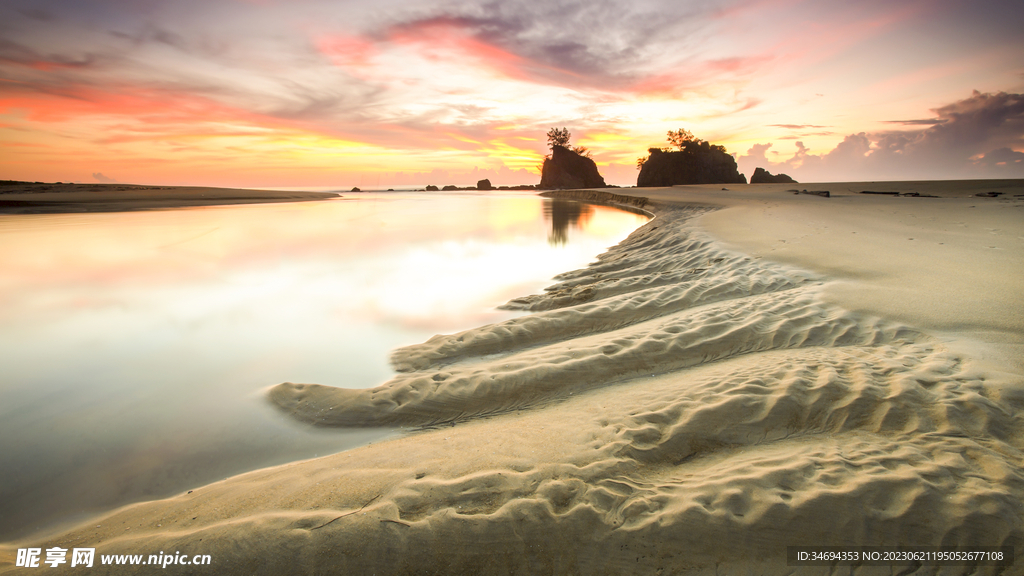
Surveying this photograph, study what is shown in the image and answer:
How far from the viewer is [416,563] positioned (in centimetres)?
191

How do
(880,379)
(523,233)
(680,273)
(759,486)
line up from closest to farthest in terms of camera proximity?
(759,486) → (880,379) → (680,273) → (523,233)

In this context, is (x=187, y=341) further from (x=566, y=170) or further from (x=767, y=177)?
(x=566, y=170)

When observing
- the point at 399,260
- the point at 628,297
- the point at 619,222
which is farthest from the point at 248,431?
the point at 619,222

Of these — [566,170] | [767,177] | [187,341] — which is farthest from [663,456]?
[566,170]

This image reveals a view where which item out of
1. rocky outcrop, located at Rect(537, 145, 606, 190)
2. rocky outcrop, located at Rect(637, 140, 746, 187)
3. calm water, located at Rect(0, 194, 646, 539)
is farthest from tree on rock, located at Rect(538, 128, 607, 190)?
calm water, located at Rect(0, 194, 646, 539)

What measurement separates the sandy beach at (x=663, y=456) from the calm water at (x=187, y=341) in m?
0.32

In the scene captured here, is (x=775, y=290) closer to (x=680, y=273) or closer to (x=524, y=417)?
(x=680, y=273)

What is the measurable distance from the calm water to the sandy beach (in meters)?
0.32

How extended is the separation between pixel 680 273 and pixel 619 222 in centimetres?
1288

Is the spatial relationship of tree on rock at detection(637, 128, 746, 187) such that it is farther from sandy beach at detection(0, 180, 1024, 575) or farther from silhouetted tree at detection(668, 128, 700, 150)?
sandy beach at detection(0, 180, 1024, 575)

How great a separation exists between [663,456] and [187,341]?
5587 mm

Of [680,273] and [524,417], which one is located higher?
[680,273]

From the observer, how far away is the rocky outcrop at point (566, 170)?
285ft

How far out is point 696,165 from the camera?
70438 millimetres
